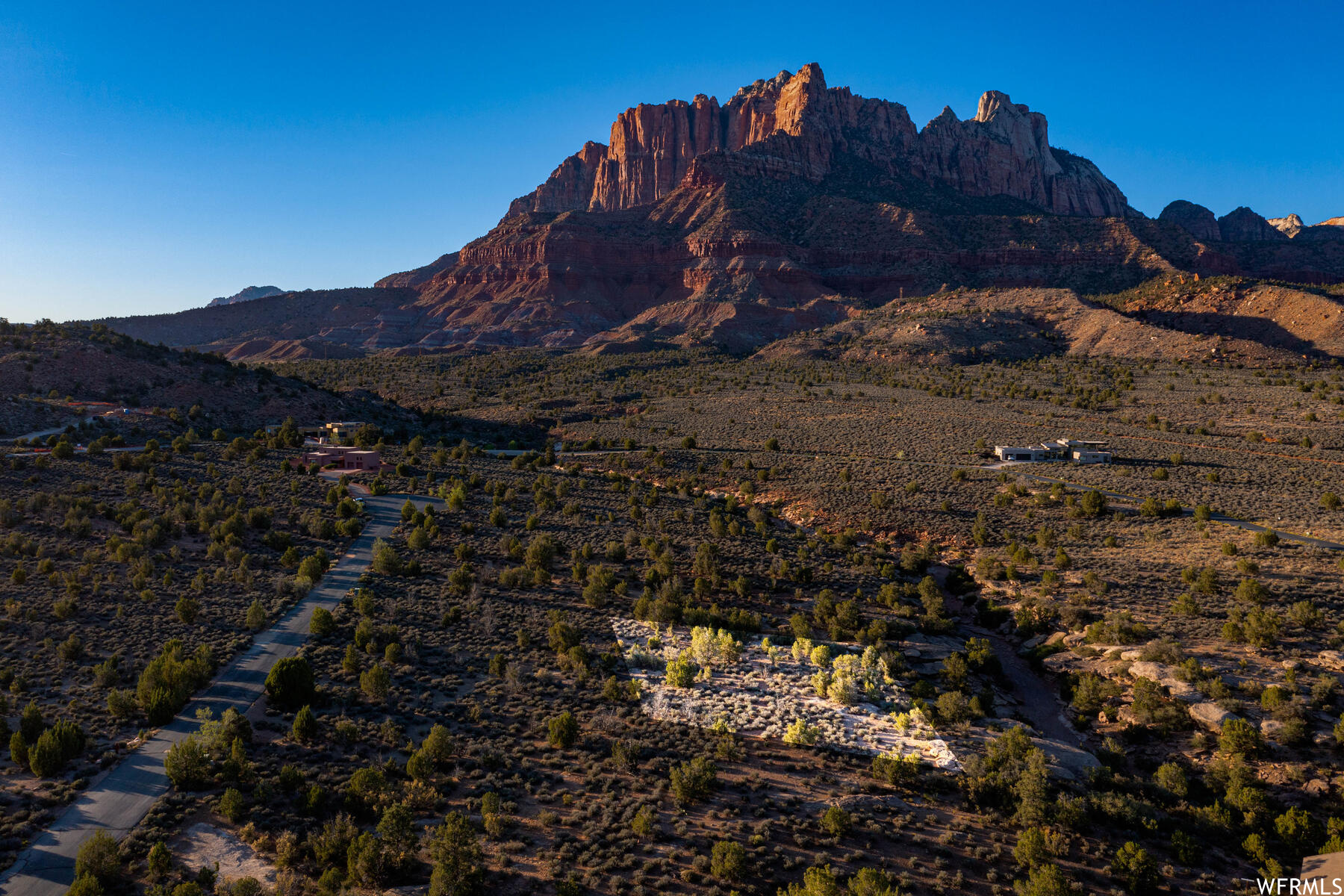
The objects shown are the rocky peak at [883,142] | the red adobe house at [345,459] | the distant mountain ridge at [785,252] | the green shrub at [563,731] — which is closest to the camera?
the green shrub at [563,731]

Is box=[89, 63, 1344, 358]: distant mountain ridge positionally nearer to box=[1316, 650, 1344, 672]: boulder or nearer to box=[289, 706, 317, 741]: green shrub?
box=[1316, 650, 1344, 672]: boulder

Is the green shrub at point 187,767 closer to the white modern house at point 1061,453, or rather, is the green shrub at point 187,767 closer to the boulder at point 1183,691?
the boulder at point 1183,691

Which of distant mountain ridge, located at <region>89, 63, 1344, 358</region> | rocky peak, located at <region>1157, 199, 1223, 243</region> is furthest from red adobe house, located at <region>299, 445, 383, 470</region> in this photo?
rocky peak, located at <region>1157, 199, 1223, 243</region>

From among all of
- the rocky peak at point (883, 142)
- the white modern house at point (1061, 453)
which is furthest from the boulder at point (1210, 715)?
the rocky peak at point (883, 142)

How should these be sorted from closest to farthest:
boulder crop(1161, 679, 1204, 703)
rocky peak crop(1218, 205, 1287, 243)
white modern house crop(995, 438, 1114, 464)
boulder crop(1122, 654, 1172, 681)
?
boulder crop(1161, 679, 1204, 703) < boulder crop(1122, 654, 1172, 681) < white modern house crop(995, 438, 1114, 464) < rocky peak crop(1218, 205, 1287, 243)

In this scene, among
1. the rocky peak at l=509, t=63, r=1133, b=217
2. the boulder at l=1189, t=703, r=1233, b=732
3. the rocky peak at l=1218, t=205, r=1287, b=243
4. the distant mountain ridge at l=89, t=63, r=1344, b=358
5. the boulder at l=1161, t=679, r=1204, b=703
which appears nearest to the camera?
the boulder at l=1189, t=703, r=1233, b=732

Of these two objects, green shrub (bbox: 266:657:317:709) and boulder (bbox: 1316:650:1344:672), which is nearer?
green shrub (bbox: 266:657:317:709)

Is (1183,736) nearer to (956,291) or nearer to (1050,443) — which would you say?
(1050,443)
